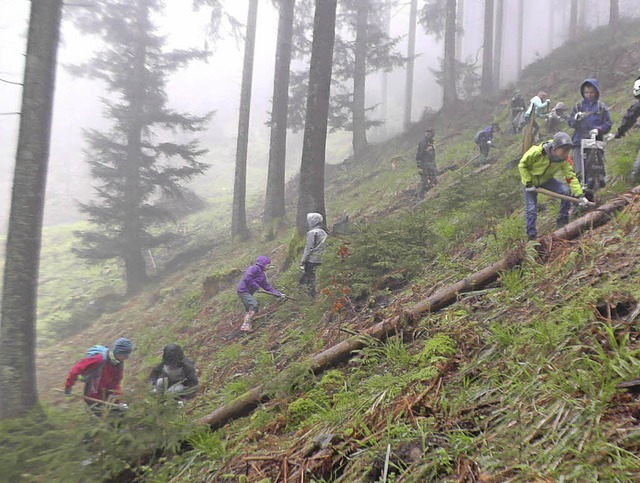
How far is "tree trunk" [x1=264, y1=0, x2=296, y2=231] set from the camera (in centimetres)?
1395

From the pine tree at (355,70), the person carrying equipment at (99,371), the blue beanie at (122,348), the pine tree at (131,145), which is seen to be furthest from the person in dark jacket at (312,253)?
the pine tree at (355,70)


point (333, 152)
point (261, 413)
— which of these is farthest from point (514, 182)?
point (333, 152)

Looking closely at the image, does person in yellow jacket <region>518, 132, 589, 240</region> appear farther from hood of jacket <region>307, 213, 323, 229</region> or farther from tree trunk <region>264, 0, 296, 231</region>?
tree trunk <region>264, 0, 296, 231</region>

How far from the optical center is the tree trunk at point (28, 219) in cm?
496

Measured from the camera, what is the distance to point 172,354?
5.74 m

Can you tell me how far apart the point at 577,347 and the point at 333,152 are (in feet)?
126

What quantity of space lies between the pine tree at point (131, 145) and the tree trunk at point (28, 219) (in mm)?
10612

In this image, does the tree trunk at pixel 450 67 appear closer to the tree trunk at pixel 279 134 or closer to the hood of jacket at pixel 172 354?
the tree trunk at pixel 279 134

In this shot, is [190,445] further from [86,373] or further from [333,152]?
[333,152]

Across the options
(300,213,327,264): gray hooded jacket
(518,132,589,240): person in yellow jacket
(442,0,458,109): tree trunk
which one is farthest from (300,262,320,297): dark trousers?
(442,0,458,109): tree trunk

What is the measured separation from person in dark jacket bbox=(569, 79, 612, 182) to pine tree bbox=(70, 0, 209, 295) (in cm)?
1329

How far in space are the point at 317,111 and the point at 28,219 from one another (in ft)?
20.2

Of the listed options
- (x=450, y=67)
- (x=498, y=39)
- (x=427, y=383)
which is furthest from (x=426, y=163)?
(x=498, y=39)

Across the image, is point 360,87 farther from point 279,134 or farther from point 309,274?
point 309,274
